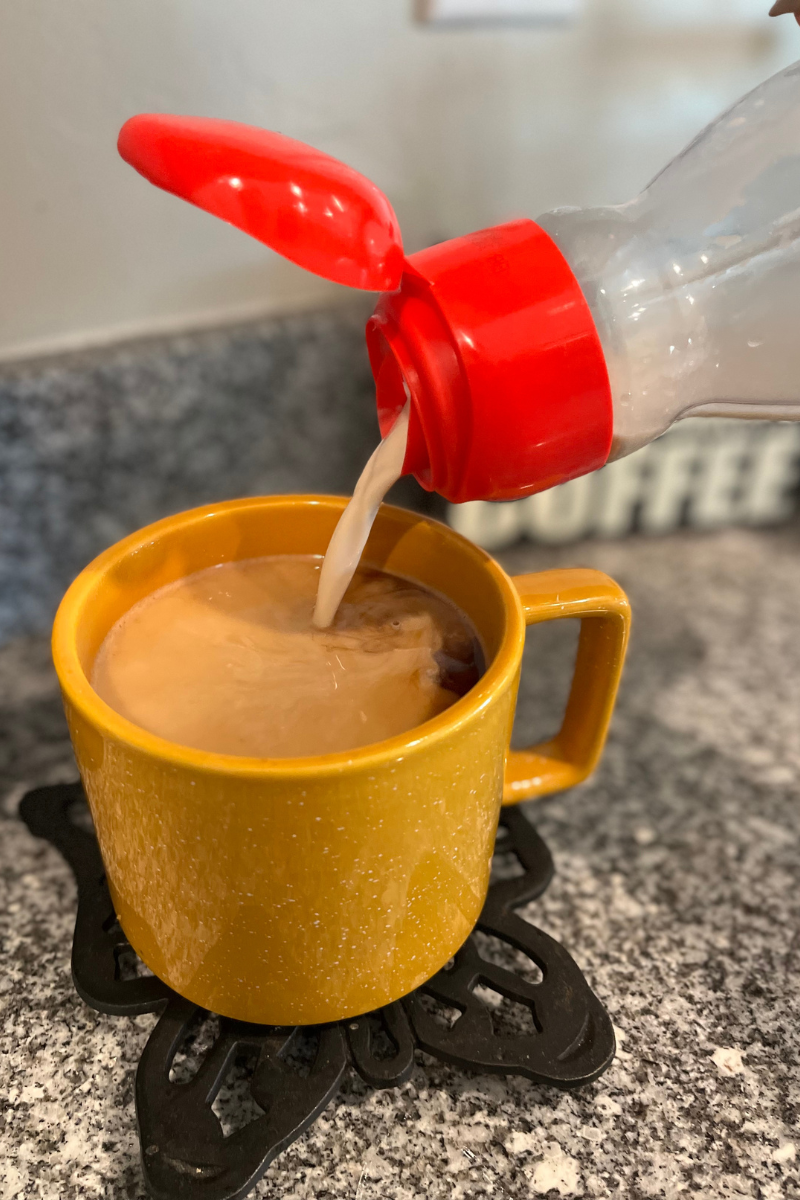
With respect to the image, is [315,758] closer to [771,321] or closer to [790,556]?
[771,321]

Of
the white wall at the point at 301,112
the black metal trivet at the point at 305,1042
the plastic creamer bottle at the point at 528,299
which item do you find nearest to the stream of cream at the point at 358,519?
the plastic creamer bottle at the point at 528,299

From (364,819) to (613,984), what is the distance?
0.64 feet

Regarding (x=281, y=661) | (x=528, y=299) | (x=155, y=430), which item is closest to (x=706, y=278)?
(x=528, y=299)

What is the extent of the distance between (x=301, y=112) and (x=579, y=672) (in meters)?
0.42

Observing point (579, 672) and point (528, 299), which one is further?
point (579, 672)

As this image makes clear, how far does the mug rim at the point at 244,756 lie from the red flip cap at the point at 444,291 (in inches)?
2.8

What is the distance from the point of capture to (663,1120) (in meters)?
0.38

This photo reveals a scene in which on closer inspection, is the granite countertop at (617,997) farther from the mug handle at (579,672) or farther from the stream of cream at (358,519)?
the stream of cream at (358,519)

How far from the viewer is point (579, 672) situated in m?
0.45

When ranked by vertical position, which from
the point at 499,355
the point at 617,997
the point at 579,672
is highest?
the point at 499,355

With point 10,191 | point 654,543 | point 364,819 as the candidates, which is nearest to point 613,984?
point 364,819

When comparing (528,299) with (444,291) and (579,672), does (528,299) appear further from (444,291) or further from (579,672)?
(579,672)

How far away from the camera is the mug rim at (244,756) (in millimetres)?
304

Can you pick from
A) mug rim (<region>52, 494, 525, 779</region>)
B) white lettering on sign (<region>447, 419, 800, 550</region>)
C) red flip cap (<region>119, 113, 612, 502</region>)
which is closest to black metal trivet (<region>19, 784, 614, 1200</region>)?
mug rim (<region>52, 494, 525, 779</region>)
